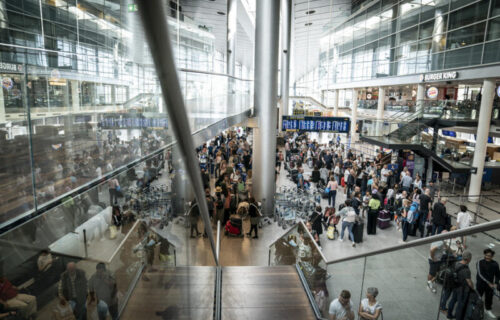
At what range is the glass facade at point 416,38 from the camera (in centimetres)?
1589

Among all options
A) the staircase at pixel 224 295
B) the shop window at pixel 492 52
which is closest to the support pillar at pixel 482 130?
the shop window at pixel 492 52

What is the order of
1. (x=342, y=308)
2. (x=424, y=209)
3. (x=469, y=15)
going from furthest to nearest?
(x=469, y=15) < (x=424, y=209) < (x=342, y=308)

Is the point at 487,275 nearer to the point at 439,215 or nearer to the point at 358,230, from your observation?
the point at 439,215


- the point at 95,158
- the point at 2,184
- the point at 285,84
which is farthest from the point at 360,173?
the point at 285,84

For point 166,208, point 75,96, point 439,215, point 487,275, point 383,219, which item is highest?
point 75,96

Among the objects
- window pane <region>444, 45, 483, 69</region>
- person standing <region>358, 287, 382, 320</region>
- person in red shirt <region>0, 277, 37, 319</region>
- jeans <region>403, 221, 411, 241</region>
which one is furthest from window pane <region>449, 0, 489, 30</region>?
person in red shirt <region>0, 277, 37, 319</region>

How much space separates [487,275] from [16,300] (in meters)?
3.77

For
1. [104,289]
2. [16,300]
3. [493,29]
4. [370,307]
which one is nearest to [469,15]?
[493,29]

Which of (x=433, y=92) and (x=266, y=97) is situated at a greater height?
(x=433, y=92)

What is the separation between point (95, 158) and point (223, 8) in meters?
24.1

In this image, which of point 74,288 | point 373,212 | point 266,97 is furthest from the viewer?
point 266,97

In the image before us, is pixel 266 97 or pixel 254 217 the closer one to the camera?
pixel 254 217

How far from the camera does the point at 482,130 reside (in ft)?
51.4

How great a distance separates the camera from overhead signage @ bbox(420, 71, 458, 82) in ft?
56.1
